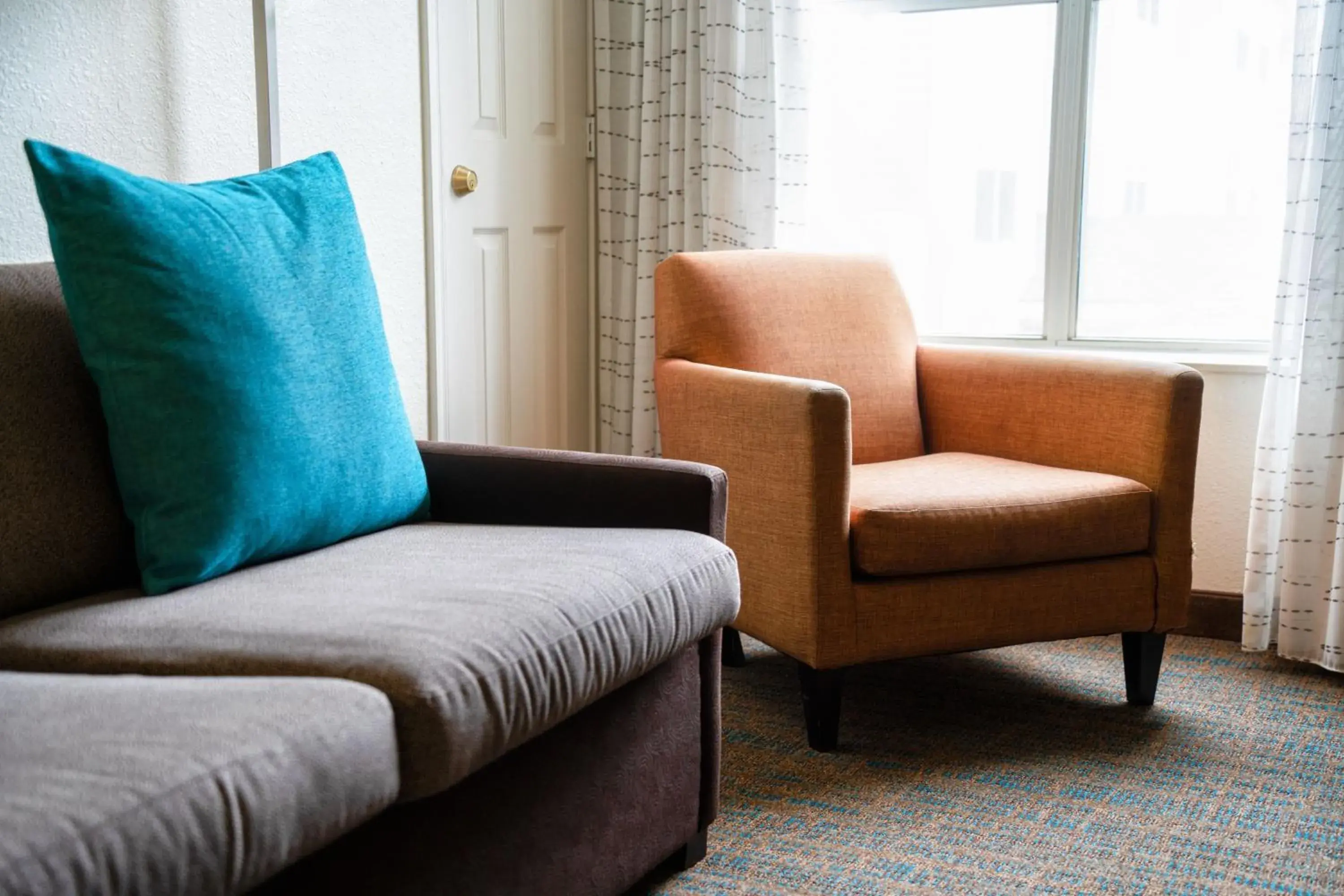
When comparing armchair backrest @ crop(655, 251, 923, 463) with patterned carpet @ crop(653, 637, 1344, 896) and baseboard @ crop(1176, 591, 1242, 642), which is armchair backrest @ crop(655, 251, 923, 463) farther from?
baseboard @ crop(1176, 591, 1242, 642)

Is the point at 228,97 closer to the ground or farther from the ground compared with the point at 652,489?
farther from the ground

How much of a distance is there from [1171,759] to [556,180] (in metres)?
1.93

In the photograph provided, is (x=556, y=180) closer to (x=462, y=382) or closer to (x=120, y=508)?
(x=462, y=382)

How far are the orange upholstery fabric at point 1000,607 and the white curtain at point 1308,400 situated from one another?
1.85 feet

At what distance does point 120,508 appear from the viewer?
1.56m

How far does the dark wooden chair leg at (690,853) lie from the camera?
182 cm

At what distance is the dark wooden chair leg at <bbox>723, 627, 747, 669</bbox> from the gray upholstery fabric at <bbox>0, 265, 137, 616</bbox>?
1.41 metres

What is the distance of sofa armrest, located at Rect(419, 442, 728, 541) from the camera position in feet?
5.85

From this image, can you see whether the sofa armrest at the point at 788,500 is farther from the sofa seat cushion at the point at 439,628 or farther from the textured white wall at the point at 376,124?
the textured white wall at the point at 376,124

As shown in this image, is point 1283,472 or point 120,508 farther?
point 1283,472

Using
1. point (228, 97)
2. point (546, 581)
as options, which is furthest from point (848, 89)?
point (546, 581)

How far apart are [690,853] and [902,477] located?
0.88m

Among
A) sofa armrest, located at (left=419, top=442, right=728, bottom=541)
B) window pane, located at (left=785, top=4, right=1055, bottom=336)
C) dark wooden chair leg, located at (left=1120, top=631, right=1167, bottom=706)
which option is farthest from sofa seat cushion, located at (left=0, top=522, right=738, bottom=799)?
window pane, located at (left=785, top=4, right=1055, bottom=336)

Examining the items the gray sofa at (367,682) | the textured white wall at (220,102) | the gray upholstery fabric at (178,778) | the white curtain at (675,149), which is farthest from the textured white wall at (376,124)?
the gray upholstery fabric at (178,778)
